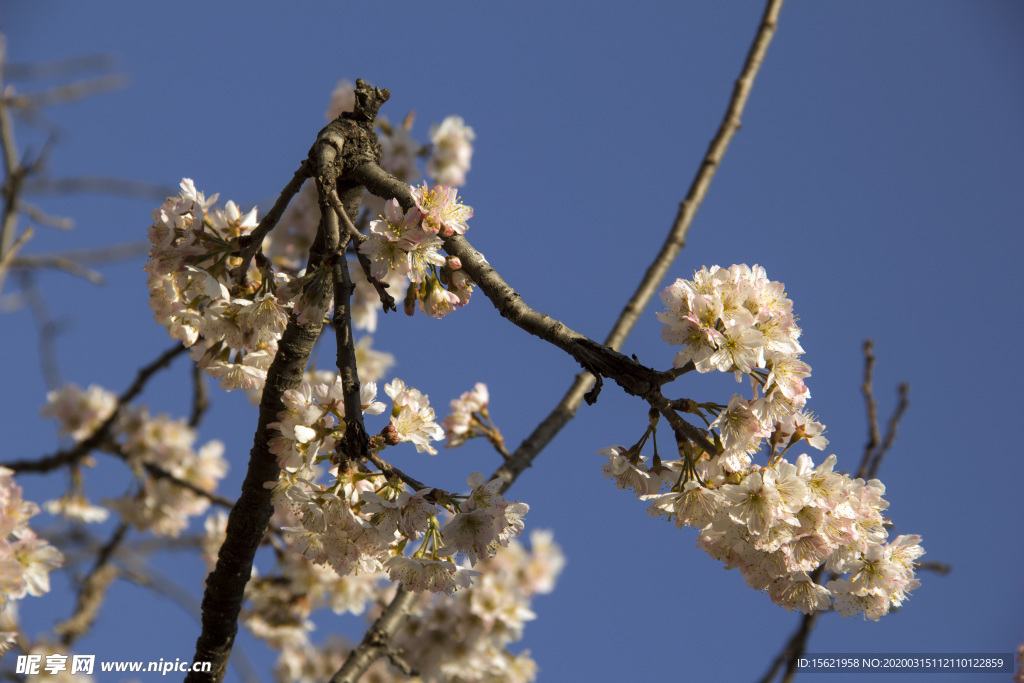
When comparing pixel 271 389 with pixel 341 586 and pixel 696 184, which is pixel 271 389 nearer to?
pixel 696 184

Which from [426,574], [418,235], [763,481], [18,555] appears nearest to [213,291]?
[418,235]

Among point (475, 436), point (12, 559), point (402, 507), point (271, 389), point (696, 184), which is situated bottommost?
point (12, 559)

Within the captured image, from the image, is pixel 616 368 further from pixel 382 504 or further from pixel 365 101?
pixel 365 101

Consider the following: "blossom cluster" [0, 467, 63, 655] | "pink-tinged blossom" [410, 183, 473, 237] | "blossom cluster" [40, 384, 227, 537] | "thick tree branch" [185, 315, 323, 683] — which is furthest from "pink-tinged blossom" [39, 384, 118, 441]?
"pink-tinged blossom" [410, 183, 473, 237]

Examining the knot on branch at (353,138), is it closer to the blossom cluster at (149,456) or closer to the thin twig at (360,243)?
the thin twig at (360,243)

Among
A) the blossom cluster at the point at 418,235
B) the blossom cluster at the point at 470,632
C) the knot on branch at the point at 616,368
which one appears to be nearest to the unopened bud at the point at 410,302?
the blossom cluster at the point at 418,235

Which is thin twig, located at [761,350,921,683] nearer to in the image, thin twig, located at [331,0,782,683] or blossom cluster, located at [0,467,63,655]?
thin twig, located at [331,0,782,683]

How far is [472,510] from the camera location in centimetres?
174

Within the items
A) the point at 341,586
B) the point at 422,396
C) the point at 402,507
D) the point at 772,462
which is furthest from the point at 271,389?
the point at 341,586

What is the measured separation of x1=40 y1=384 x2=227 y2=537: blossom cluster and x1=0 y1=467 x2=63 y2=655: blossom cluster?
2532mm

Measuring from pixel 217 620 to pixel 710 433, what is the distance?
1535 millimetres

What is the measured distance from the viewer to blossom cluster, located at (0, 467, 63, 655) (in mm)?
2379

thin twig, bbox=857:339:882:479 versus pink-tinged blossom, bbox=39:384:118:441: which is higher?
thin twig, bbox=857:339:882:479

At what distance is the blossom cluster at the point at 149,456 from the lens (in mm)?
5508
